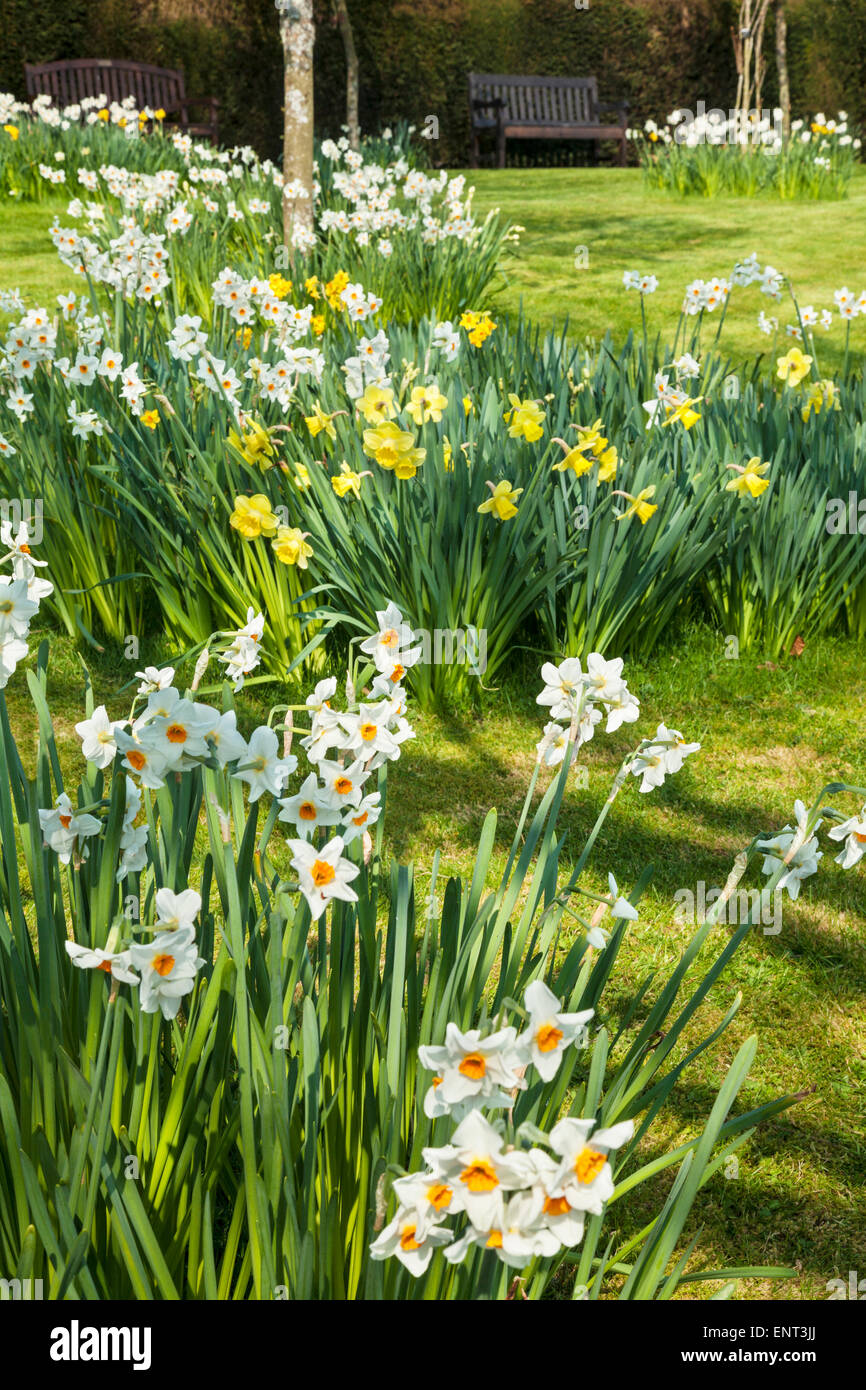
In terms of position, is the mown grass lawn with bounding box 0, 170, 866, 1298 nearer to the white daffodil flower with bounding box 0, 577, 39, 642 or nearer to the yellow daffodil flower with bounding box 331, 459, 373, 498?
the yellow daffodil flower with bounding box 331, 459, 373, 498

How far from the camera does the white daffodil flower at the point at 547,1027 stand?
88 centimetres

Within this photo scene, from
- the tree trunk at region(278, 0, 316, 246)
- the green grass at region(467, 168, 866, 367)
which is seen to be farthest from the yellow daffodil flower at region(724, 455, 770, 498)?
the green grass at region(467, 168, 866, 367)

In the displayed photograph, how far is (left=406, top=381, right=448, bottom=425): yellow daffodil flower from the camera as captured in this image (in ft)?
10.4

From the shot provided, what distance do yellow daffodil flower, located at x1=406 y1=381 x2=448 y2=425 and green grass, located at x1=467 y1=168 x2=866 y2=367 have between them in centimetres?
403

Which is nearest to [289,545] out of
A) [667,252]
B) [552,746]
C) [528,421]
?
[528,421]

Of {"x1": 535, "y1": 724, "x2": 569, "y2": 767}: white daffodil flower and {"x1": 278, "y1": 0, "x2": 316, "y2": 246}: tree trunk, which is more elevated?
{"x1": 278, "y1": 0, "x2": 316, "y2": 246}: tree trunk

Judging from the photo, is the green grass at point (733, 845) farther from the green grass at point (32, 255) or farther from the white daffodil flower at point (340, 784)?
the green grass at point (32, 255)

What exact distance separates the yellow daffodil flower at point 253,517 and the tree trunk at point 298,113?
3792 mm

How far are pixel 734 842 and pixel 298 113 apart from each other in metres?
4.98

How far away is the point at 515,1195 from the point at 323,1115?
532 millimetres

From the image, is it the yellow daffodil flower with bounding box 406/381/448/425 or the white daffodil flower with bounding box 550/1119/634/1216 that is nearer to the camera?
the white daffodil flower with bounding box 550/1119/634/1216

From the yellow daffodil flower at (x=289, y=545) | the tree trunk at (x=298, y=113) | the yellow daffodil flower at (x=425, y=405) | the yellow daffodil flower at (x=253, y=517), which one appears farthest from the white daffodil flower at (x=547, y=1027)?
the tree trunk at (x=298, y=113)

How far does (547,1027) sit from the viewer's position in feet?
2.97

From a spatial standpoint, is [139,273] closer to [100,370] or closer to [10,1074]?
[100,370]
